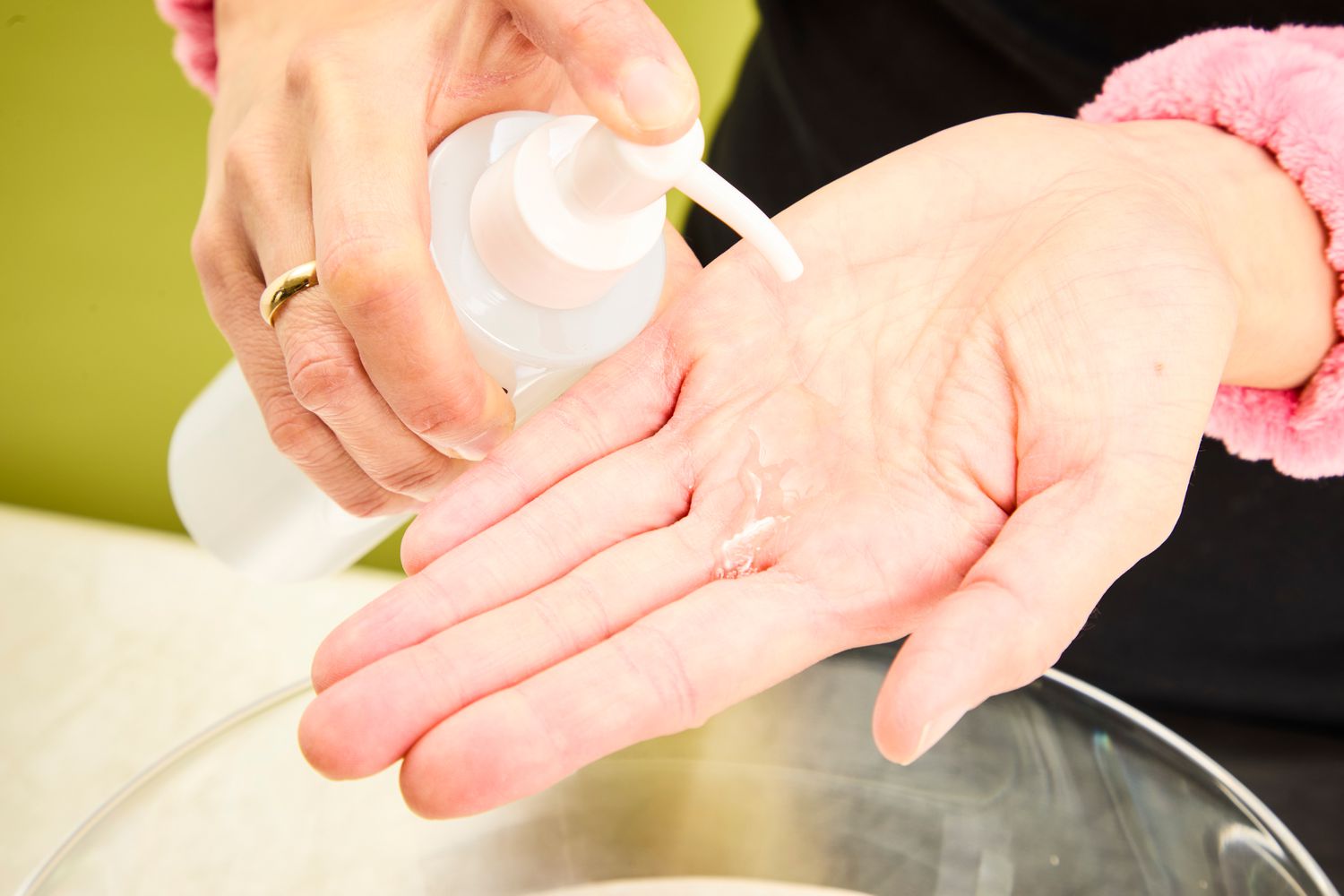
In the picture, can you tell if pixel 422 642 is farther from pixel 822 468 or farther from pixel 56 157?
pixel 56 157

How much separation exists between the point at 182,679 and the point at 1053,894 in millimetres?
635

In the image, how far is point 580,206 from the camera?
0.37 metres

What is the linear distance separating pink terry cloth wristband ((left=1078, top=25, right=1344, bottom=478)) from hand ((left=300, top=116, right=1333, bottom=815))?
0.04ft

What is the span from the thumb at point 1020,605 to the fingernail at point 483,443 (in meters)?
0.20

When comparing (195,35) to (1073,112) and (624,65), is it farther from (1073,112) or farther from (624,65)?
(1073,112)

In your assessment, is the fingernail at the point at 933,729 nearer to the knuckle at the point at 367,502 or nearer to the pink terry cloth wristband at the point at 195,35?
the knuckle at the point at 367,502

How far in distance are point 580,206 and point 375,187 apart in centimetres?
8

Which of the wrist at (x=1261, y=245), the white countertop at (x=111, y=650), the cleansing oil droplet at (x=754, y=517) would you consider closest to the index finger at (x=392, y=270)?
the cleansing oil droplet at (x=754, y=517)

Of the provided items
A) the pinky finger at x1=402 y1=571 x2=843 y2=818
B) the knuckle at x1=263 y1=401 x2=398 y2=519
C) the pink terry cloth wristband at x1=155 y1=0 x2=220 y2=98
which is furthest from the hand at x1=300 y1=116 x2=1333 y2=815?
the pink terry cloth wristband at x1=155 y1=0 x2=220 y2=98

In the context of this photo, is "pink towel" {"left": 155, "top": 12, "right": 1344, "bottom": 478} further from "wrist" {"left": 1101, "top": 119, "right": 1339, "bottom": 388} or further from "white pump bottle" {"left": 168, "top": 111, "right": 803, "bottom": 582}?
"white pump bottle" {"left": 168, "top": 111, "right": 803, "bottom": 582}

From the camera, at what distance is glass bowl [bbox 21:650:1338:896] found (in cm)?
44

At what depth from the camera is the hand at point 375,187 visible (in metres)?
0.36

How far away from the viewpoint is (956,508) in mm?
389

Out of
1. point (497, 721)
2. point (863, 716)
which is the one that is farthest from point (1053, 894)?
point (497, 721)
